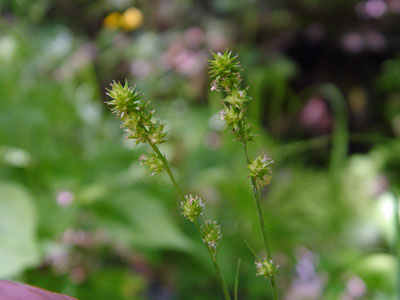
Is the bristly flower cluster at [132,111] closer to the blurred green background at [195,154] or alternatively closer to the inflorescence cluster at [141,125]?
the inflorescence cluster at [141,125]

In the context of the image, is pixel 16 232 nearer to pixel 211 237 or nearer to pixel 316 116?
pixel 211 237

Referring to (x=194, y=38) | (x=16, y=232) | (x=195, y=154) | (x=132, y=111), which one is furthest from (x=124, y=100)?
(x=194, y=38)

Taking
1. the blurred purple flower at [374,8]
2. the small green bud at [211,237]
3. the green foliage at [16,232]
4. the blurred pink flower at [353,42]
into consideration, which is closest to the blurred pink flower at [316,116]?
the blurred pink flower at [353,42]

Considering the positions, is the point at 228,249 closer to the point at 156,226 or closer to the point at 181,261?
the point at 181,261

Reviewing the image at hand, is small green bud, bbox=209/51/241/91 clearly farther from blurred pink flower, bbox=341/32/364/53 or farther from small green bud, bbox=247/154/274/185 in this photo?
blurred pink flower, bbox=341/32/364/53

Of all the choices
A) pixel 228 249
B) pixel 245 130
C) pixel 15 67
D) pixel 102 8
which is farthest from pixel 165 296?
pixel 102 8

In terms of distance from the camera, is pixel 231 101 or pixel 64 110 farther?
pixel 64 110
